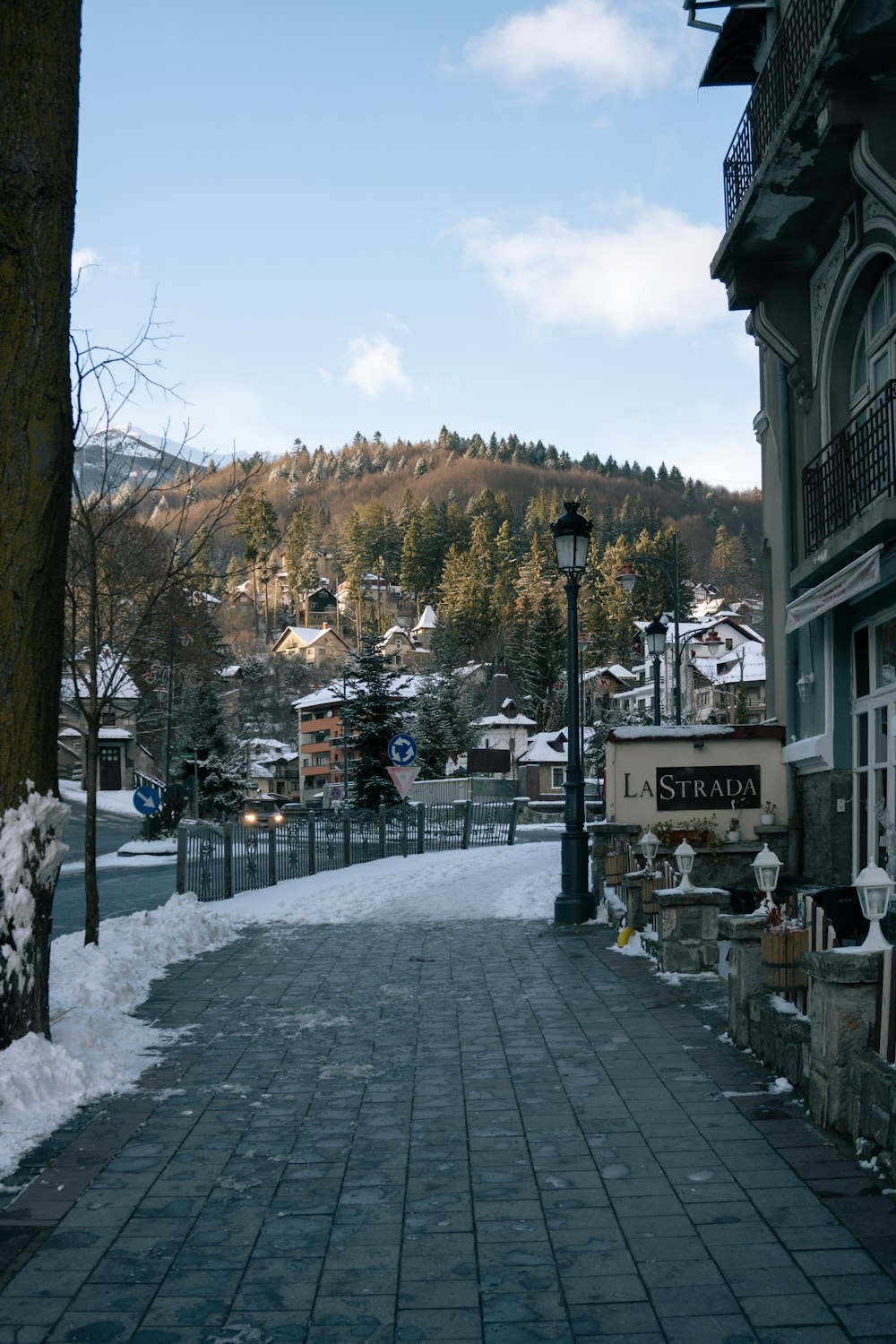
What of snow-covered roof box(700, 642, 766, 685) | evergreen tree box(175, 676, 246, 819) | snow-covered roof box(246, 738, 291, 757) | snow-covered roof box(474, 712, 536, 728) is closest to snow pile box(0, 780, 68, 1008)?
A: evergreen tree box(175, 676, 246, 819)

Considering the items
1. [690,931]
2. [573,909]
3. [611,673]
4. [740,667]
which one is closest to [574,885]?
[573,909]

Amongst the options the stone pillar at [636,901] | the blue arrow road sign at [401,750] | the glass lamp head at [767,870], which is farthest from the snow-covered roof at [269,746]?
the glass lamp head at [767,870]

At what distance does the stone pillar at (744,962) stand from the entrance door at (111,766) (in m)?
71.2

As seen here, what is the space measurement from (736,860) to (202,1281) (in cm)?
1363

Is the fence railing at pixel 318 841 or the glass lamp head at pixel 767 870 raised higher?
the glass lamp head at pixel 767 870

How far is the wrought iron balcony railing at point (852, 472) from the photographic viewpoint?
12523 mm

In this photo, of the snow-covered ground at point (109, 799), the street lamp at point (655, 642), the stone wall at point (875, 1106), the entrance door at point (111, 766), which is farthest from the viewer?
the entrance door at point (111, 766)

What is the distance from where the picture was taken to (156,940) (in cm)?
1266

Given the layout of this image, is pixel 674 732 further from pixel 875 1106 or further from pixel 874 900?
pixel 875 1106

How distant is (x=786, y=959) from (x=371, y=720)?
36465mm

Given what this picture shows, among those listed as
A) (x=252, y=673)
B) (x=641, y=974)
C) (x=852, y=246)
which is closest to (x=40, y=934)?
(x=641, y=974)

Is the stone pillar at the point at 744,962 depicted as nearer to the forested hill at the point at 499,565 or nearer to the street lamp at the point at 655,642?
the street lamp at the point at 655,642

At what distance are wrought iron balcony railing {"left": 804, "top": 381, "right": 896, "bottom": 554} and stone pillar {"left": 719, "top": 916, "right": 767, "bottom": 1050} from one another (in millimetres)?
5906

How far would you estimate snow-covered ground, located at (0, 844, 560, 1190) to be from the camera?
6.62 metres
